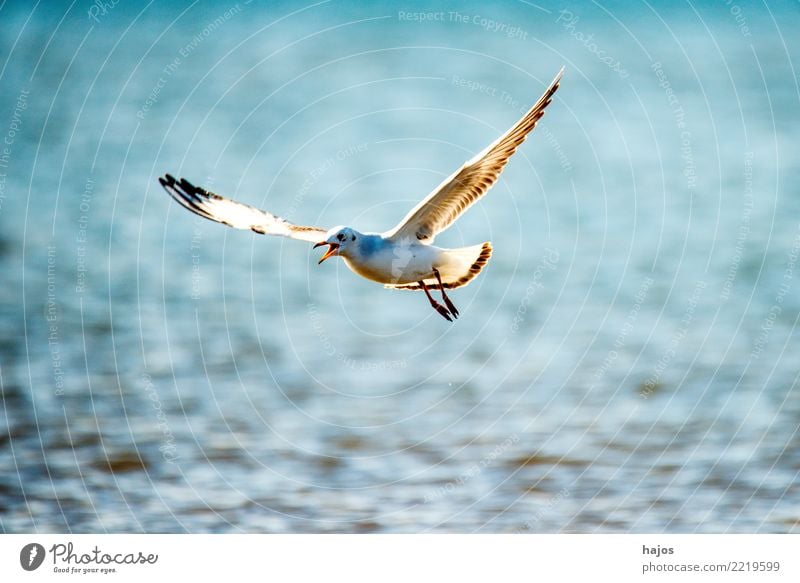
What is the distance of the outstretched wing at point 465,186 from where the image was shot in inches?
245

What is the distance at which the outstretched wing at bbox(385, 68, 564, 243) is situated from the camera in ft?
20.4

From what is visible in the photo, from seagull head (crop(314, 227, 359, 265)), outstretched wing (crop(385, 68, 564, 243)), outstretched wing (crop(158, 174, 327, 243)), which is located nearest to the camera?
outstretched wing (crop(385, 68, 564, 243))

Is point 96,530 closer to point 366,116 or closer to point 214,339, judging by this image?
point 214,339

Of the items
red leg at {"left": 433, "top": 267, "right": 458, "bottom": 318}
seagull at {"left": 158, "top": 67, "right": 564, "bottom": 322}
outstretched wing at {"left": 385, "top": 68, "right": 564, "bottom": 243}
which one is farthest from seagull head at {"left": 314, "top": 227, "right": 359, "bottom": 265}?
red leg at {"left": 433, "top": 267, "right": 458, "bottom": 318}

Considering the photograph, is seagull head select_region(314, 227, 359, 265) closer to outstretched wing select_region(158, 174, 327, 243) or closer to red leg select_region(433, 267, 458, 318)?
outstretched wing select_region(158, 174, 327, 243)

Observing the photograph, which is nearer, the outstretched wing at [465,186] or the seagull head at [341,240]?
the outstretched wing at [465,186]

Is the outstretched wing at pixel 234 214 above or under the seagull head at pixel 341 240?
above

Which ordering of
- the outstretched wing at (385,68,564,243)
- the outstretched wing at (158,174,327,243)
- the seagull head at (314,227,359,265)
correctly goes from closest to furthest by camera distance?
the outstretched wing at (385,68,564,243), the seagull head at (314,227,359,265), the outstretched wing at (158,174,327,243)

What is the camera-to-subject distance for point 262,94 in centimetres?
1380

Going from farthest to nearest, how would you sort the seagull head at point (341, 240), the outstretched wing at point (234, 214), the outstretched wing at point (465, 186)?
the outstretched wing at point (234, 214) < the seagull head at point (341, 240) < the outstretched wing at point (465, 186)
